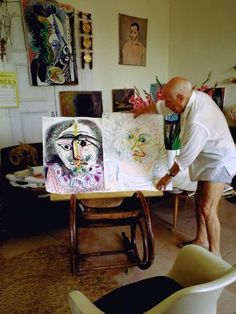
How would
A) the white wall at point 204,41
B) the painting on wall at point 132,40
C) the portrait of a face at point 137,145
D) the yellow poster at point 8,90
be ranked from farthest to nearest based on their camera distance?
the painting on wall at point 132,40 < the white wall at point 204,41 < the yellow poster at point 8,90 < the portrait of a face at point 137,145

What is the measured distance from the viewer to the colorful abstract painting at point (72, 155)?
69.9 inches

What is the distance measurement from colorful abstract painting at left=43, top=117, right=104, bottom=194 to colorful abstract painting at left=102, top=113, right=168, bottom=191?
0.07 m

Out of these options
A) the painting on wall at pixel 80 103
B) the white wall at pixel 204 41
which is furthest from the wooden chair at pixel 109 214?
the white wall at pixel 204 41

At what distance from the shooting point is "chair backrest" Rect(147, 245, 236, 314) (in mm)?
719

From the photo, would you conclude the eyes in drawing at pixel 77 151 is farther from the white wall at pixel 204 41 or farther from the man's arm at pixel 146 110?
the white wall at pixel 204 41

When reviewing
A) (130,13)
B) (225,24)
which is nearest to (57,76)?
(130,13)

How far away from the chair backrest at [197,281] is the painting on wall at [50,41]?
10.3ft

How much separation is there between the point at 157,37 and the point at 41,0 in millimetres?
2132

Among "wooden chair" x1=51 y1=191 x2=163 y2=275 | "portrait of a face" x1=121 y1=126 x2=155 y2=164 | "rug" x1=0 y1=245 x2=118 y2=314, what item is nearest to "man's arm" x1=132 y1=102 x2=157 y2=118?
"portrait of a face" x1=121 y1=126 x2=155 y2=164

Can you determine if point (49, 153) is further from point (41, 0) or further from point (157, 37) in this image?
point (157, 37)

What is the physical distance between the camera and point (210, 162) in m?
1.81

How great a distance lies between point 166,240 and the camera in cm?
240

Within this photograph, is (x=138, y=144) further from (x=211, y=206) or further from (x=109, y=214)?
(x=211, y=206)

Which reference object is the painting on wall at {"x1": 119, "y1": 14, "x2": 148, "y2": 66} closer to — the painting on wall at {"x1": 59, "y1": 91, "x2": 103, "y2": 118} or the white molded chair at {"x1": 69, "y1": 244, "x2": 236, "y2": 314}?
the painting on wall at {"x1": 59, "y1": 91, "x2": 103, "y2": 118}
